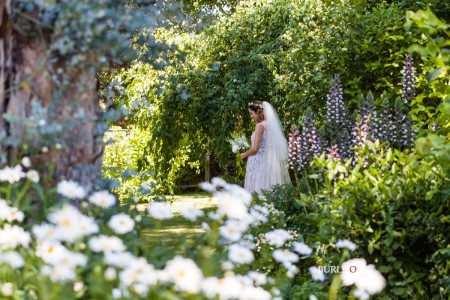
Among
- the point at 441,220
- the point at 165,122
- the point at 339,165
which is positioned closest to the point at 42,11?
the point at 339,165

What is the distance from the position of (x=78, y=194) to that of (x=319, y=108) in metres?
5.31

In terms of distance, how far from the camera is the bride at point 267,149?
7801 mm

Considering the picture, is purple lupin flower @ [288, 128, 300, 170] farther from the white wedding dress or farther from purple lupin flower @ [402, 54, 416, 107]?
the white wedding dress

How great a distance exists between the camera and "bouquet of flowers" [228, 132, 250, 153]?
27.3 ft

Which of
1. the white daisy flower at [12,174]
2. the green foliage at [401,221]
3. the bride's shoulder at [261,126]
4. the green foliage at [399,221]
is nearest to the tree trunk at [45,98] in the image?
the white daisy flower at [12,174]

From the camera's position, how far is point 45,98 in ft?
8.50

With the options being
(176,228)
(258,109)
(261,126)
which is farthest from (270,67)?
(176,228)

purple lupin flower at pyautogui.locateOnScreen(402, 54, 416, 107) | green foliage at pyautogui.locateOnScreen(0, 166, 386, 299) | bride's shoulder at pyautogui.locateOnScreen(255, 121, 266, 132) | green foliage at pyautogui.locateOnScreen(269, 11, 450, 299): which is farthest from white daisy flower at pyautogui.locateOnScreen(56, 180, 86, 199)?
bride's shoulder at pyautogui.locateOnScreen(255, 121, 266, 132)

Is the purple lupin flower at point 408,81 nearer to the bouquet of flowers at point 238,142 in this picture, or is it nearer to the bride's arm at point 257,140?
the bride's arm at point 257,140

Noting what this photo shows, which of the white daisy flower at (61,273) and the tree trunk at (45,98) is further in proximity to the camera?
the tree trunk at (45,98)

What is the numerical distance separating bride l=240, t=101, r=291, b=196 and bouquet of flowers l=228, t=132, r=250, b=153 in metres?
0.35

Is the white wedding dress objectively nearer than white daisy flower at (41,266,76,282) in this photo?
No

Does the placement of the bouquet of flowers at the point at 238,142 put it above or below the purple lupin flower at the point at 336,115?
below

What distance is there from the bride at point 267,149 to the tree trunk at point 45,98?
17.2 feet
